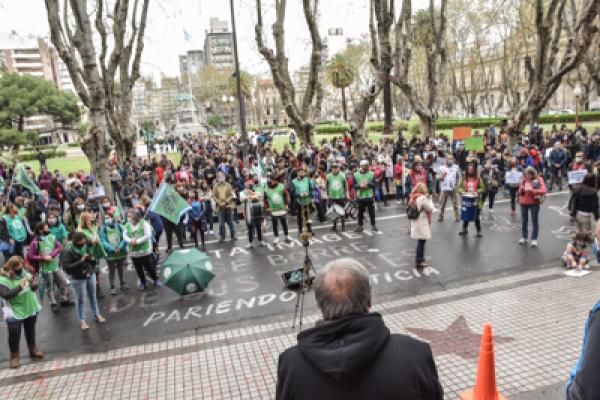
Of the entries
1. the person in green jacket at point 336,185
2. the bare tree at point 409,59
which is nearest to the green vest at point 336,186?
the person in green jacket at point 336,185

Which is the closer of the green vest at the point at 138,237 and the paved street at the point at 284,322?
the paved street at the point at 284,322

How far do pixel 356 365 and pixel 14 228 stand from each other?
35.1ft

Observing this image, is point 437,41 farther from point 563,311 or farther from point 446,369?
point 446,369

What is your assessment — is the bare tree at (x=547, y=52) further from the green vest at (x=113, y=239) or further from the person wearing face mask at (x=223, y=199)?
the green vest at (x=113, y=239)

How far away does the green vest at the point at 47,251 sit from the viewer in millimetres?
7910

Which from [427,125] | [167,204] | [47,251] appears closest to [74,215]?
[167,204]

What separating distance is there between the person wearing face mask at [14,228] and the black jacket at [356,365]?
10.3m

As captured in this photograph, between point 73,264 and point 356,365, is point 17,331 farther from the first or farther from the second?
point 356,365

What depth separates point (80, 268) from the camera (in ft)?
23.9

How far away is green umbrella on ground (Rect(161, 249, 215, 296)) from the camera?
326 inches

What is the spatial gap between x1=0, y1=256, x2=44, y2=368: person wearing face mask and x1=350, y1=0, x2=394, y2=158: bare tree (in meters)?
14.3

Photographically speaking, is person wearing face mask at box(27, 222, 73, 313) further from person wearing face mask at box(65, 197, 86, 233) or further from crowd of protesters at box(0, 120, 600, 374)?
person wearing face mask at box(65, 197, 86, 233)

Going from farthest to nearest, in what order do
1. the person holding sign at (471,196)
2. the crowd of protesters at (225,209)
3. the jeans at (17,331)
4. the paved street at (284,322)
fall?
the person holding sign at (471,196) → the crowd of protesters at (225,209) → the jeans at (17,331) → the paved street at (284,322)

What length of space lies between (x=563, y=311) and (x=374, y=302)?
2819 millimetres
